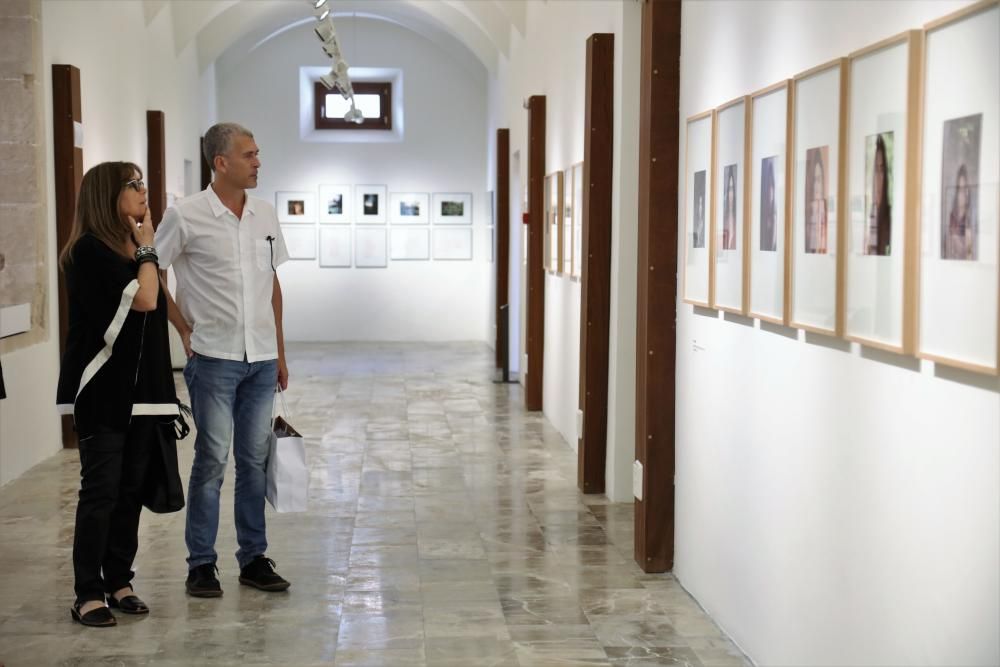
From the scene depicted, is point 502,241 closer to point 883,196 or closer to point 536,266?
point 536,266

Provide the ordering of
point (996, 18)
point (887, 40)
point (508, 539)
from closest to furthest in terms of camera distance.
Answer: point (996, 18) < point (887, 40) < point (508, 539)

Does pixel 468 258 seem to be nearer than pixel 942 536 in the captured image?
No

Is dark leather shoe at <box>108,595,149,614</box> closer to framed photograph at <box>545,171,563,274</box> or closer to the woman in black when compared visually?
the woman in black

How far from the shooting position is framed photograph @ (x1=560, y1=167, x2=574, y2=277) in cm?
961

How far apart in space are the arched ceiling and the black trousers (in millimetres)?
9356

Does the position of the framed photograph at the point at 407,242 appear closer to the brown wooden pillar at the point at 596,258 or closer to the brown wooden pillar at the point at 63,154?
the brown wooden pillar at the point at 63,154

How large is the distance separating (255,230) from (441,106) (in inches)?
623

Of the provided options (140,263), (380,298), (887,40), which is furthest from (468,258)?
(887,40)

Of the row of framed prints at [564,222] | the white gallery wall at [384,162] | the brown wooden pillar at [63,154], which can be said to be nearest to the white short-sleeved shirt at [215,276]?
the row of framed prints at [564,222]

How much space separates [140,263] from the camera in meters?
5.02

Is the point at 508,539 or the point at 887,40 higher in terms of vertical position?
the point at 887,40

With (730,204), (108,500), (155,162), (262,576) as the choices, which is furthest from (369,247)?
(730,204)

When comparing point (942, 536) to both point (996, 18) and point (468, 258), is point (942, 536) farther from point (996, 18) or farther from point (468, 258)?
point (468, 258)

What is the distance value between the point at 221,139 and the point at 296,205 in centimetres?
1572
